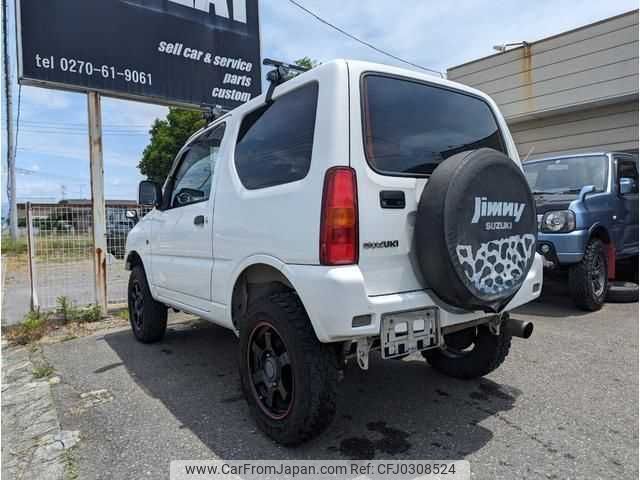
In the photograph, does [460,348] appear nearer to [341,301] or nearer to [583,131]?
[341,301]

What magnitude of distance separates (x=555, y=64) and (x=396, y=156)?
7.80 metres

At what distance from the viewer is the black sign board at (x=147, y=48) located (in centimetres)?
535

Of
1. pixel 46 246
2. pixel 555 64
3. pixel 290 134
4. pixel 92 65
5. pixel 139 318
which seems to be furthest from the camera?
pixel 555 64

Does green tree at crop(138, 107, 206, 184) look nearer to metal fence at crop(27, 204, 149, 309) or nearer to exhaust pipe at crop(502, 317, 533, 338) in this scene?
metal fence at crop(27, 204, 149, 309)

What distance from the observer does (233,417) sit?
2.95 meters

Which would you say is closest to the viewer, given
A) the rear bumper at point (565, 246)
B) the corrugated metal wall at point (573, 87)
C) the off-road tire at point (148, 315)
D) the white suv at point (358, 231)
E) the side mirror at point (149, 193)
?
the white suv at point (358, 231)

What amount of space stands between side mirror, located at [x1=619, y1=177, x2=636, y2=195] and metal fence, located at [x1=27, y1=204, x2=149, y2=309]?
6.70 metres

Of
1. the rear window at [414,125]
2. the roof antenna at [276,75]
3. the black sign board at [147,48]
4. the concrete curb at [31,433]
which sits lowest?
the concrete curb at [31,433]

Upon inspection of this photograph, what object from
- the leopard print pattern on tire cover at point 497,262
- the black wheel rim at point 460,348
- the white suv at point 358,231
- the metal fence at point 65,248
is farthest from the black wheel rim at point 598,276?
the metal fence at point 65,248

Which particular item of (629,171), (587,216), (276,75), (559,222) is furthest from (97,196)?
(629,171)

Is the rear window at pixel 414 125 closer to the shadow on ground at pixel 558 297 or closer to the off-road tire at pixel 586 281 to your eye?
the off-road tire at pixel 586 281

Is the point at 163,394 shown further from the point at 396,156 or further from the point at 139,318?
the point at 396,156

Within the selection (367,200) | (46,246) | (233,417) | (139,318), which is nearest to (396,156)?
(367,200)

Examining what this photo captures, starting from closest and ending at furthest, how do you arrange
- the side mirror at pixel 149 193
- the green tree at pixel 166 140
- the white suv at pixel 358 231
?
the white suv at pixel 358 231 < the side mirror at pixel 149 193 < the green tree at pixel 166 140
